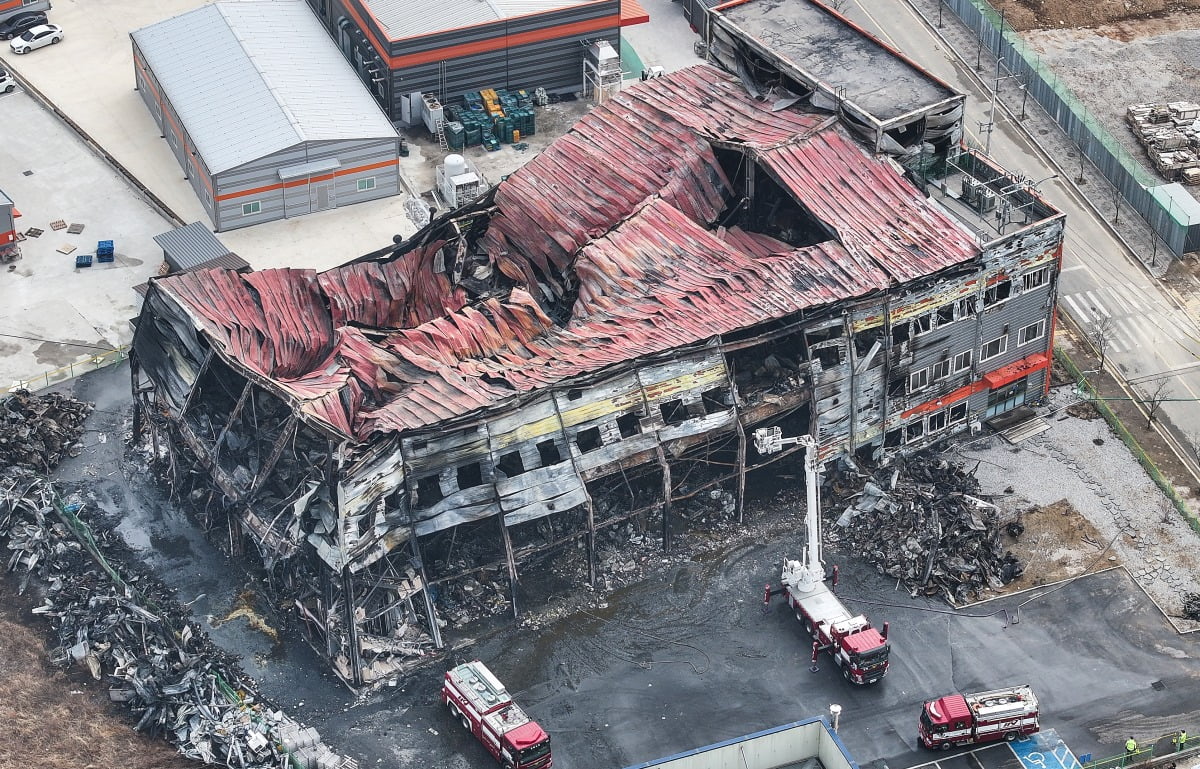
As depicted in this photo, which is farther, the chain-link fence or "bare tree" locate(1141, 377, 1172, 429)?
A: the chain-link fence

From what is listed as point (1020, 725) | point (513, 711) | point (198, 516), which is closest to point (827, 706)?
point (1020, 725)

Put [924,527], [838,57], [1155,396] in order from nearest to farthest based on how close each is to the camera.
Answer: [924,527], [1155,396], [838,57]

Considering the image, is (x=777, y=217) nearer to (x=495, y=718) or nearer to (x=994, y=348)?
(x=994, y=348)

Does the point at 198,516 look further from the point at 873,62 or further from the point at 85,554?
the point at 873,62

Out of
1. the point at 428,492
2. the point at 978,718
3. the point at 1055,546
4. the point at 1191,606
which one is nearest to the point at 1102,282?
the point at 1055,546

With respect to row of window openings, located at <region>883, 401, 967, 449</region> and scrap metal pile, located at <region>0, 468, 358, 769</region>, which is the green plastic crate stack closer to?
scrap metal pile, located at <region>0, 468, 358, 769</region>

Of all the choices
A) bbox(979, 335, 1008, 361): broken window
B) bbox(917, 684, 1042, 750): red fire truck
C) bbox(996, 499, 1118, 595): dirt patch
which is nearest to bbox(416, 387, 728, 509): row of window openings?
bbox(979, 335, 1008, 361): broken window
